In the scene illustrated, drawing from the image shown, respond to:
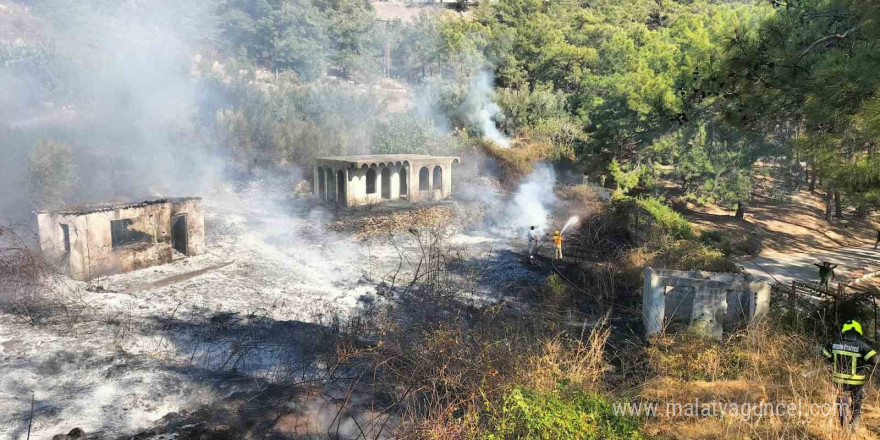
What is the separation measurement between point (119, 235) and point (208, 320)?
654cm

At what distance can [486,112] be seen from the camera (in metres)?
37.4

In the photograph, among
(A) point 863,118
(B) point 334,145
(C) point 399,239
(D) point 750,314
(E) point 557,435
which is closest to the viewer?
(E) point 557,435

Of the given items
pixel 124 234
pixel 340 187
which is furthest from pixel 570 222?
pixel 124 234

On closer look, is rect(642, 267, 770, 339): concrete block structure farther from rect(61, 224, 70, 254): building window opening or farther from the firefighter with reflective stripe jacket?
rect(61, 224, 70, 254): building window opening

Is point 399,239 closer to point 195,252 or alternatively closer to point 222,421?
point 195,252

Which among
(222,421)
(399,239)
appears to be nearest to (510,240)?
(399,239)

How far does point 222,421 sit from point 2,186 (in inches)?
798

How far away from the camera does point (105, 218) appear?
44.3 feet

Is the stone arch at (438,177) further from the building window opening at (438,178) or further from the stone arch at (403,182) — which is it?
the stone arch at (403,182)

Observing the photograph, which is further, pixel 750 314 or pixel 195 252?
pixel 195 252

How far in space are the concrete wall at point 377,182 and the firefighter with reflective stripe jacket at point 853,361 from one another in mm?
18558

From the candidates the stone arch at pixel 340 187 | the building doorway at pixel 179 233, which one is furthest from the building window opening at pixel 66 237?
the stone arch at pixel 340 187

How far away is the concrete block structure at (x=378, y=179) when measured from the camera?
74.6ft

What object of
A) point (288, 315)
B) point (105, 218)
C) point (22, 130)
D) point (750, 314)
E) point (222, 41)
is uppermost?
point (222, 41)
